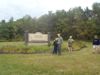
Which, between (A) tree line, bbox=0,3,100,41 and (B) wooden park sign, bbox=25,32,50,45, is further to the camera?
(A) tree line, bbox=0,3,100,41

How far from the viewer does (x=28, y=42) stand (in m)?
36.5

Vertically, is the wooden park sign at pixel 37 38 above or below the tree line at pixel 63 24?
below

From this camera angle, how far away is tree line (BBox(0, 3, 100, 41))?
60997 mm

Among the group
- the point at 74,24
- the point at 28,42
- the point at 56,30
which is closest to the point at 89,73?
the point at 28,42

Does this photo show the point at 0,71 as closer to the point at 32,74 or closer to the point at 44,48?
the point at 32,74

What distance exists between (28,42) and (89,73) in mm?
21964

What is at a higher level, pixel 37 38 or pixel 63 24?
pixel 63 24

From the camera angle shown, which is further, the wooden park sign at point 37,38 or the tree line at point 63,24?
the tree line at point 63,24

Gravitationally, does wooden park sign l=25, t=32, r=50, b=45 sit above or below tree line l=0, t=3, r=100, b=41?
below

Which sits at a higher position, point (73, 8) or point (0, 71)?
point (73, 8)

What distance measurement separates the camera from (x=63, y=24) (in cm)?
6538

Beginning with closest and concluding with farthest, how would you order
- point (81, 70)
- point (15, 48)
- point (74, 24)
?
1. point (81, 70)
2. point (15, 48)
3. point (74, 24)

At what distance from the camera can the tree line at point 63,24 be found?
61.0m

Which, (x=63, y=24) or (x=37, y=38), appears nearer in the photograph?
(x=37, y=38)
